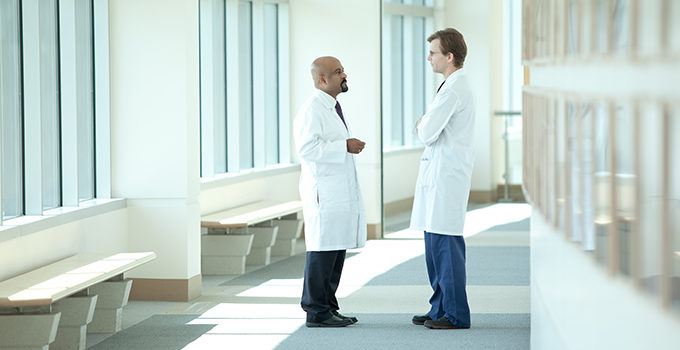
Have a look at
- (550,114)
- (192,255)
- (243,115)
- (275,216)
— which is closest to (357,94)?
(243,115)

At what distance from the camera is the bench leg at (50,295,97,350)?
6844 mm

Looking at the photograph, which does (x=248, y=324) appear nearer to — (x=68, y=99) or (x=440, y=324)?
(x=440, y=324)

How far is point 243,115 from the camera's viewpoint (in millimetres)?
12586

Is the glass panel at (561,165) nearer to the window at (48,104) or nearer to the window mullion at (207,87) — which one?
the window at (48,104)

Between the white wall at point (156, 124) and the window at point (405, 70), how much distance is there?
7.03 meters

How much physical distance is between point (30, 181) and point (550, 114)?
524 centimetres

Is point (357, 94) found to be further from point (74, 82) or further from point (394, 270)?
point (74, 82)

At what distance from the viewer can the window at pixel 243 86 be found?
11.5 metres

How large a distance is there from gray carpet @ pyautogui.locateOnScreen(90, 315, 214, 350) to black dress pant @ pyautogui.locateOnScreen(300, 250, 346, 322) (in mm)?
648

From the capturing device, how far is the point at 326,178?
7.30m

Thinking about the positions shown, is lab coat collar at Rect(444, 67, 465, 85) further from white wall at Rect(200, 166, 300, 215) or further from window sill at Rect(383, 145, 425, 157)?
window sill at Rect(383, 145, 425, 157)

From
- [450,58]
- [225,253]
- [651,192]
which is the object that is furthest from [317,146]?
[651,192]

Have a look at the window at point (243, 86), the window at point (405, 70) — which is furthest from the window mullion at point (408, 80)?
the window at point (243, 86)

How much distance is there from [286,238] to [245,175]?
0.73 m
